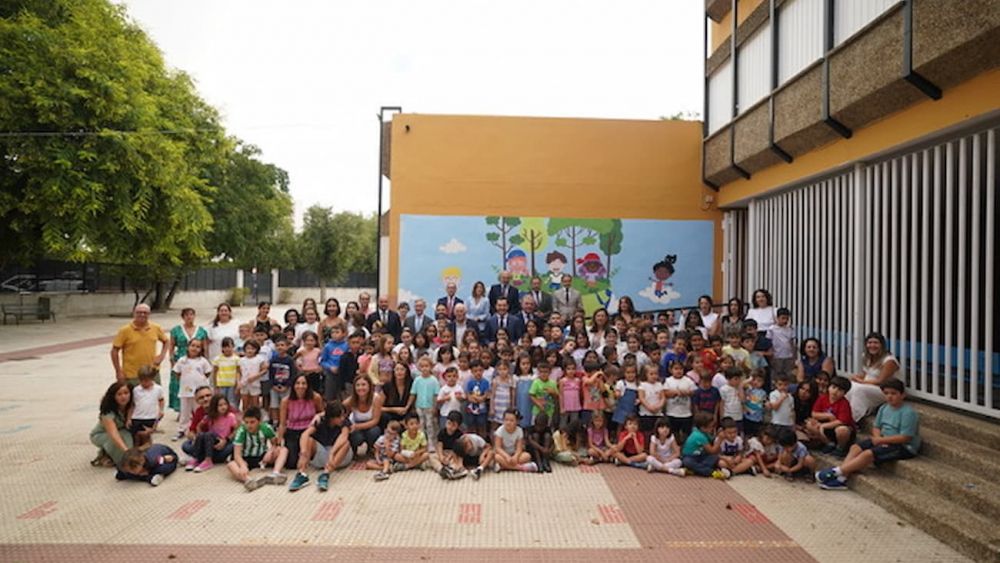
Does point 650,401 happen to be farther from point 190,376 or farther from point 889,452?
point 190,376

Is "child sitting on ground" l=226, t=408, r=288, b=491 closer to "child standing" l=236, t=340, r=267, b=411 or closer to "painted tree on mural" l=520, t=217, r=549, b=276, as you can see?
"child standing" l=236, t=340, r=267, b=411

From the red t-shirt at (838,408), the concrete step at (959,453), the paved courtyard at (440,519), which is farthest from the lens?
the red t-shirt at (838,408)

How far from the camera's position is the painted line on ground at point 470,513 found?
5020 mm

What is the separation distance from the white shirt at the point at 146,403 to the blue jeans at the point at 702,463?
224 inches

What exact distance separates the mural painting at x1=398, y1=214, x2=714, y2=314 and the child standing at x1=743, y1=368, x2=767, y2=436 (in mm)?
5359

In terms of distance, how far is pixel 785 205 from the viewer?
1000 cm

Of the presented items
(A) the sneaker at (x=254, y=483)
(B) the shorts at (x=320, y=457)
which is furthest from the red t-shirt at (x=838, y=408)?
(A) the sneaker at (x=254, y=483)

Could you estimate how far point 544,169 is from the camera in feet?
39.9

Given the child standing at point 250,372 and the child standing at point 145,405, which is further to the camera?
the child standing at point 250,372

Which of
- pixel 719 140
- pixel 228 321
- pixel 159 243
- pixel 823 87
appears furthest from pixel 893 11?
pixel 159 243

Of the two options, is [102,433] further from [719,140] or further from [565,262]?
[719,140]

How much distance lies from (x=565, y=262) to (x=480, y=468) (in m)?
6.43

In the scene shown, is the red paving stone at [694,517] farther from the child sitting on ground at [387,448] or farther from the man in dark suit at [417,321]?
the man in dark suit at [417,321]

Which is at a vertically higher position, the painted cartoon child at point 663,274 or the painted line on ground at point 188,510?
the painted cartoon child at point 663,274
